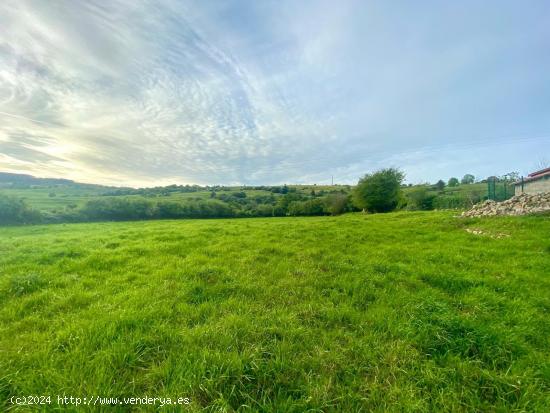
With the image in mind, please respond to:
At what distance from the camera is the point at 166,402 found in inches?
92.9

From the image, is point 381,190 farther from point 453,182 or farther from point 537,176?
point 453,182

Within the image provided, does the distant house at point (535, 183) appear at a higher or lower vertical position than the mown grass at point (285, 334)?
higher

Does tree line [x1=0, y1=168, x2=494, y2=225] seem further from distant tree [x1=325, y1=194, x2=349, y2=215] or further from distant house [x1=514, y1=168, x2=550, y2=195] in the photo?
distant house [x1=514, y1=168, x2=550, y2=195]

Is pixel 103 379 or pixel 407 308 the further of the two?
pixel 407 308

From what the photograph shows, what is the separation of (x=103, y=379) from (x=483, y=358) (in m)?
4.90

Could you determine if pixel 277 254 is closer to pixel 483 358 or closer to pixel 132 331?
pixel 132 331

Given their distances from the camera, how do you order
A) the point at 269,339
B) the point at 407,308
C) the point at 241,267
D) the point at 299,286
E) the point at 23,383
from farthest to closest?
the point at 241,267 < the point at 299,286 < the point at 407,308 < the point at 269,339 < the point at 23,383

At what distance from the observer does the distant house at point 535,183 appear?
20.6 m

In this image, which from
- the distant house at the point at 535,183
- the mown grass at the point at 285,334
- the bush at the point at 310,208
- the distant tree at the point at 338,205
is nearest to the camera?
the mown grass at the point at 285,334

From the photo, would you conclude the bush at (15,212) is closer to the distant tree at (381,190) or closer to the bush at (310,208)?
the bush at (310,208)

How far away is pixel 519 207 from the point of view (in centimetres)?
1498

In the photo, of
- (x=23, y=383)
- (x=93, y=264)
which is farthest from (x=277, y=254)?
(x=23, y=383)

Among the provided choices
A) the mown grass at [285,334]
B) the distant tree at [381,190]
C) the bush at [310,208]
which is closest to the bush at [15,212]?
the mown grass at [285,334]

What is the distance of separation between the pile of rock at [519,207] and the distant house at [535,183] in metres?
7.17
